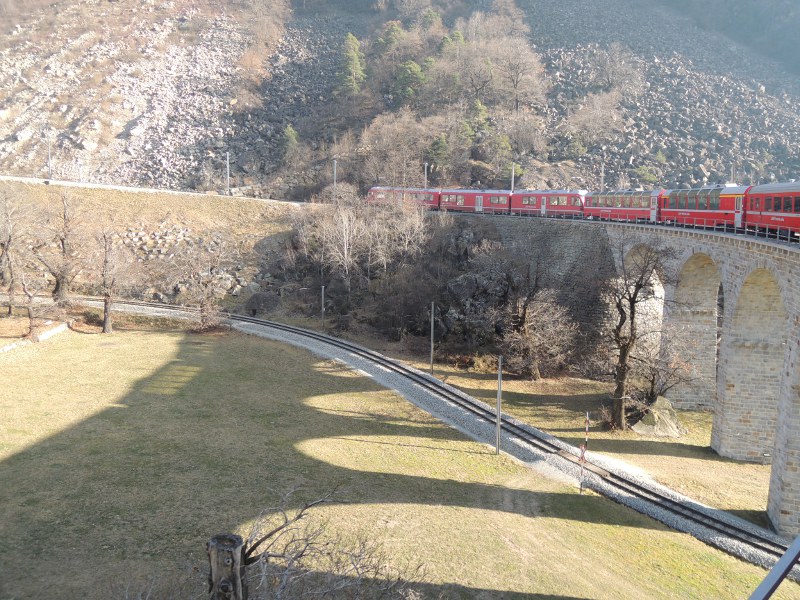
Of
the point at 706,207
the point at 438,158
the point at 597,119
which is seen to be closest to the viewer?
the point at 706,207

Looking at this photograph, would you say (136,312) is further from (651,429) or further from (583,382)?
(651,429)

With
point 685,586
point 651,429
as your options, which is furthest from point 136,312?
point 685,586

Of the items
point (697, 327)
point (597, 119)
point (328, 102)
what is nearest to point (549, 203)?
point (697, 327)

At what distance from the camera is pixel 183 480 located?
62.6 ft

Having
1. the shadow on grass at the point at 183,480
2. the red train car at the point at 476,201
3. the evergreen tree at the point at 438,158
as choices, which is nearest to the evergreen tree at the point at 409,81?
the evergreen tree at the point at 438,158

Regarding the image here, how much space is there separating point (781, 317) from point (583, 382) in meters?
12.3

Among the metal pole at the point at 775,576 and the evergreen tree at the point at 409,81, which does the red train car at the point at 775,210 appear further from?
the evergreen tree at the point at 409,81

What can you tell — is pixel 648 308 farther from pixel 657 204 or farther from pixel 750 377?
pixel 750 377

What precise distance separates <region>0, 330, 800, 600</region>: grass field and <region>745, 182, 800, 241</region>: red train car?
12456 millimetres

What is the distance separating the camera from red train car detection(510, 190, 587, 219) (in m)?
45.3

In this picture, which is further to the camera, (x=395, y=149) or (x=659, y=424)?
(x=395, y=149)

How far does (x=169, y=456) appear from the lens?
68.6 ft

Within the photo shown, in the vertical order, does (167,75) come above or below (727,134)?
above

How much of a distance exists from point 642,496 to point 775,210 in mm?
12789
